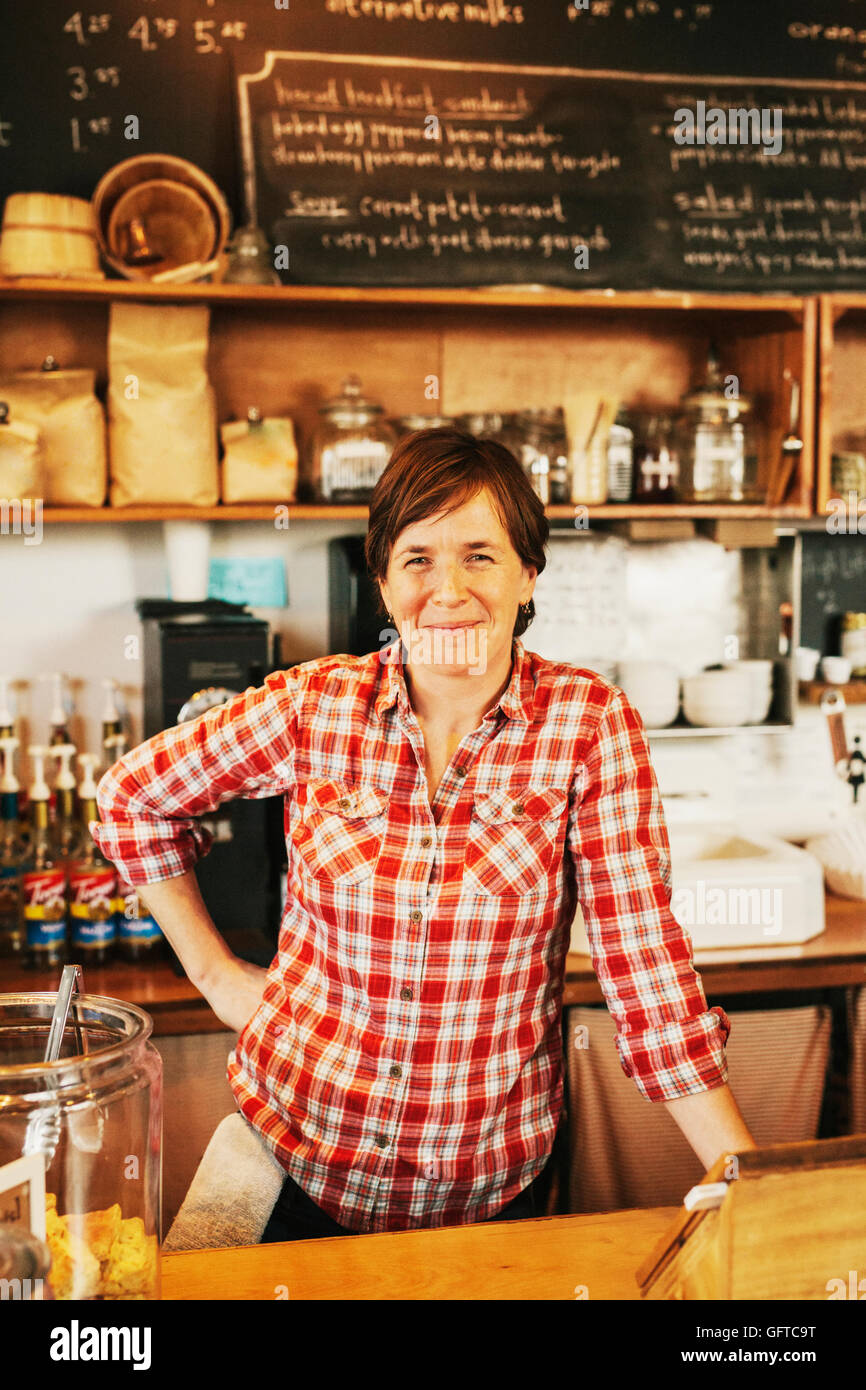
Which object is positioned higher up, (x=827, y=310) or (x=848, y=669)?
(x=827, y=310)

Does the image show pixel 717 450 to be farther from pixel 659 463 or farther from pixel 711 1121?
pixel 711 1121

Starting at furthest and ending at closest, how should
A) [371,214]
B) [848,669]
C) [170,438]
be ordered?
[848,669], [371,214], [170,438]

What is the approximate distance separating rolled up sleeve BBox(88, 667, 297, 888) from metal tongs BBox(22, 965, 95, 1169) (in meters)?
0.64

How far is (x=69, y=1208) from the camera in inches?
36.2

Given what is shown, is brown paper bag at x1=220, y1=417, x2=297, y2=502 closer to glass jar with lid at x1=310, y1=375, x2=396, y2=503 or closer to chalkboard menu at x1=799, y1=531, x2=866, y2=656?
glass jar with lid at x1=310, y1=375, x2=396, y2=503

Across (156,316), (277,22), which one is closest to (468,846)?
(156,316)

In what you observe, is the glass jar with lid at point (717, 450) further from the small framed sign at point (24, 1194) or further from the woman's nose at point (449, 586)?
the small framed sign at point (24, 1194)

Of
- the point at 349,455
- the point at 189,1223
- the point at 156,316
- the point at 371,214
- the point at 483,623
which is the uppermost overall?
the point at 371,214

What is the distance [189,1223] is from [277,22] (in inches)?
94.6

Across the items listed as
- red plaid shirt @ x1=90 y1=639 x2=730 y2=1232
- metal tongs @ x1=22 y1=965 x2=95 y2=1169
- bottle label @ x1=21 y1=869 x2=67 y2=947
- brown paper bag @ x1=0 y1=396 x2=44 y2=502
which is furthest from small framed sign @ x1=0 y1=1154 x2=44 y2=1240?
brown paper bag @ x1=0 y1=396 x2=44 y2=502

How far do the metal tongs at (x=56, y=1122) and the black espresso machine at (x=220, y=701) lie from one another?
1.37 meters

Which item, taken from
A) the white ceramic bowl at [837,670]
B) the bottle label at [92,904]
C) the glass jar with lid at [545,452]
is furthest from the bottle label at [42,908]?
the white ceramic bowl at [837,670]

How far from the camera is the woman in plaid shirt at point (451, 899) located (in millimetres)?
1471

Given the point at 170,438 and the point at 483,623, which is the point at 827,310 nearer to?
the point at 170,438
